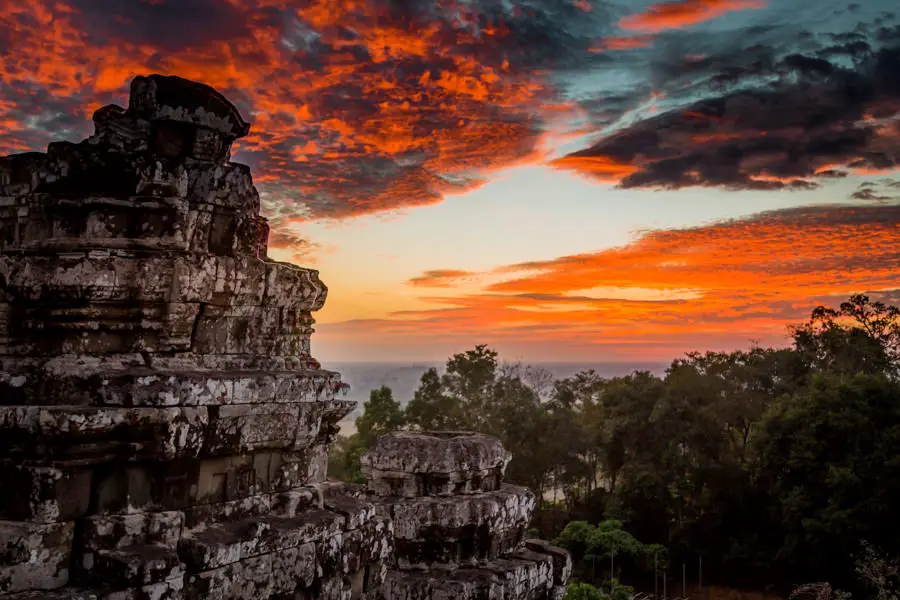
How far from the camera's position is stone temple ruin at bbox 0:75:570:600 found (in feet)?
10.6

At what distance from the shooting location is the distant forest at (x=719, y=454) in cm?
2289

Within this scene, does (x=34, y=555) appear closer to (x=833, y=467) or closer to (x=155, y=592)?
(x=155, y=592)

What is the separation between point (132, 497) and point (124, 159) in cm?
165

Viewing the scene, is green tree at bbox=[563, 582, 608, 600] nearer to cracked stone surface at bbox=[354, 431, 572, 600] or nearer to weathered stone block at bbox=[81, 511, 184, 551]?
cracked stone surface at bbox=[354, 431, 572, 600]

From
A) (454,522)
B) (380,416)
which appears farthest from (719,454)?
(454,522)

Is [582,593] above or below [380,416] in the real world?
below

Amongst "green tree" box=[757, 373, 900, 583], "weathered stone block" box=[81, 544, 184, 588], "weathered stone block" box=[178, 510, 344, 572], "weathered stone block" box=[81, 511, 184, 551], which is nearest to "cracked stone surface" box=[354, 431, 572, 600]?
"weathered stone block" box=[178, 510, 344, 572]

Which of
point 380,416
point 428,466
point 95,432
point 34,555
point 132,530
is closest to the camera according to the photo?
point 34,555

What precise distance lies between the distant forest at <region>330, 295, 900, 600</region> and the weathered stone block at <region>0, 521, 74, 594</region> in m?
16.8

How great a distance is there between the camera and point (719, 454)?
28.9m

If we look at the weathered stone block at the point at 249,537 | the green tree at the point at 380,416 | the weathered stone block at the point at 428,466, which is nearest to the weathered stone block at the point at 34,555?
the weathered stone block at the point at 249,537

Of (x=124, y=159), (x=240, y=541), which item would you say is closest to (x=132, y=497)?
(x=240, y=541)

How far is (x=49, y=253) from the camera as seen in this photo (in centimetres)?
356

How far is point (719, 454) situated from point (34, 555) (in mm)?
29000
